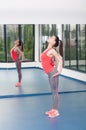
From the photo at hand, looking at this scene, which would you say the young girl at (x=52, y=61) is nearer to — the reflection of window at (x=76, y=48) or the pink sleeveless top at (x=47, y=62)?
the pink sleeveless top at (x=47, y=62)

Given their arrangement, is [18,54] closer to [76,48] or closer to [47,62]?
[76,48]

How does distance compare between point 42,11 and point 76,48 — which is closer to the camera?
point 42,11

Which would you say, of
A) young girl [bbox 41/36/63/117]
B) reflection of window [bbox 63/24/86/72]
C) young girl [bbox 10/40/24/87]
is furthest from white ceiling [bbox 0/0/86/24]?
reflection of window [bbox 63/24/86/72]

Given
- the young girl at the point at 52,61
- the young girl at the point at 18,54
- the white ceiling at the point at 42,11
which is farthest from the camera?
the young girl at the point at 18,54

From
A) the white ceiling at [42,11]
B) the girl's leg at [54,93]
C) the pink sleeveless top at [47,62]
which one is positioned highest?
the white ceiling at [42,11]

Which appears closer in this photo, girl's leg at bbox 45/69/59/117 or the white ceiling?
the white ceiling

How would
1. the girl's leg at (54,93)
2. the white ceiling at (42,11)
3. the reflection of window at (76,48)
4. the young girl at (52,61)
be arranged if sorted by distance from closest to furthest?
the white ceiling at (42,11) < the young girl at (52,61) < the girl's leg at (54,93) < the reflection of window at (76,48)

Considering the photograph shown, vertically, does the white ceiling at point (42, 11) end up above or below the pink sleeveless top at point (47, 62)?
above

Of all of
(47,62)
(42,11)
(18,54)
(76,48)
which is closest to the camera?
(42,11)

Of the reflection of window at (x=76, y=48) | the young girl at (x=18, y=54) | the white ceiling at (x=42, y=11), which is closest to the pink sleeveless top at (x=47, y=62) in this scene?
the white ceiling at (x=42, y=11)

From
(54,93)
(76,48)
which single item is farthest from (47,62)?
(76,48)

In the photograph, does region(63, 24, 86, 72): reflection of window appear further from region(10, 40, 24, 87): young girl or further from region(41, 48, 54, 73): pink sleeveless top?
region(41, 48, 54, 73): pink sleeveless top

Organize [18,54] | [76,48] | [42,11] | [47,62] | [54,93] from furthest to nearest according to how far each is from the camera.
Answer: [76,48]
[18,54]
[54,93]
[47,62]
[42,11]

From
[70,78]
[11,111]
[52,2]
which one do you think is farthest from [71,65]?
[52,2]
